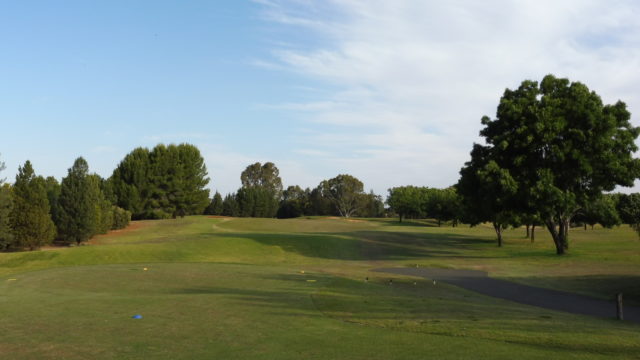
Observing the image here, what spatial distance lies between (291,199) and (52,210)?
10026 centimetres

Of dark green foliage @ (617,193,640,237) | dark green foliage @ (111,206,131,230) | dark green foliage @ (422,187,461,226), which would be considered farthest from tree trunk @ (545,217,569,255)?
dark green foliage @ (111,206,131,230)

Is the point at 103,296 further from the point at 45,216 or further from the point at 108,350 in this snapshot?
the point at 45,216

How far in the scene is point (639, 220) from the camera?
32000 mm

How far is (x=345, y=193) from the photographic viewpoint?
146750 millimetres

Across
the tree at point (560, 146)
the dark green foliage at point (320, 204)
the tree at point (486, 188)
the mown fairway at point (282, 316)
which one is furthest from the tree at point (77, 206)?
the dark green foliage at point (320, 204)

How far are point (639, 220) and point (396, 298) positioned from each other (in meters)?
22.1

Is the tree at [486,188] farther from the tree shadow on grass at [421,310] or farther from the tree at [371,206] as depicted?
the tree at [371,206]

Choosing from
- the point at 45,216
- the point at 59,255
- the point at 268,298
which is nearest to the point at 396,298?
the point at 268,298

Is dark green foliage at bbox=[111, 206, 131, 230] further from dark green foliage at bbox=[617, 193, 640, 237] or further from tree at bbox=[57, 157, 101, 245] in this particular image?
dark green foliage at bbox=[617, 193, 640, 237]

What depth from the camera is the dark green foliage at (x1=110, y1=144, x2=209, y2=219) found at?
85.9 metres

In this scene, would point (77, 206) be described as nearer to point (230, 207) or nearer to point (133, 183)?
point (133, 183)

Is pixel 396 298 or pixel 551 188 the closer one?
pixel 396 298

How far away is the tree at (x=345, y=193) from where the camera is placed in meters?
147

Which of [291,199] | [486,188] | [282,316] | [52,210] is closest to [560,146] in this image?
[486,188]
